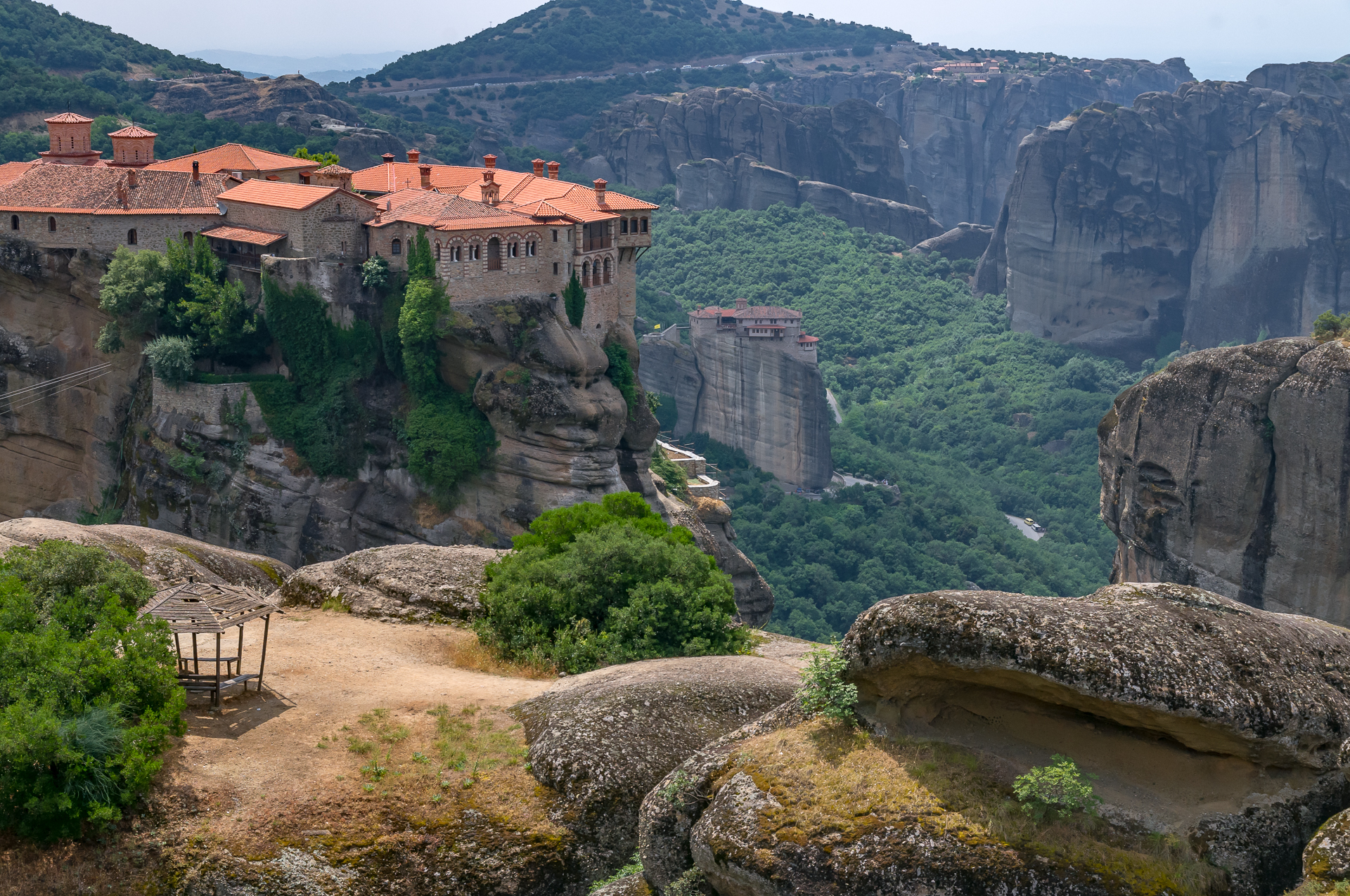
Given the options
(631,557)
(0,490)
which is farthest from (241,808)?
(0,490)

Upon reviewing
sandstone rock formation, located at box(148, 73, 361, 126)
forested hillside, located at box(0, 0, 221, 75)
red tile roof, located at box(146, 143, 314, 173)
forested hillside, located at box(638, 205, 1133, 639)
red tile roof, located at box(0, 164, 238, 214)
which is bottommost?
forested hillside, located at box(638, 205, 1133, 639)

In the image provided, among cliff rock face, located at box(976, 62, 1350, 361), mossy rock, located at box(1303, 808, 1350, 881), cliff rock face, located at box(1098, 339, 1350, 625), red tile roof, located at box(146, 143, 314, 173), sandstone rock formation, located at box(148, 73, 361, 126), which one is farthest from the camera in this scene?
cliff rock face, located at box(976, 62, 1350, 361)

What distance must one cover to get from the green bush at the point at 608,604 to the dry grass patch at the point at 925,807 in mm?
8499

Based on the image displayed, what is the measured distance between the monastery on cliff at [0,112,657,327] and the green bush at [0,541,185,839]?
1445 inches

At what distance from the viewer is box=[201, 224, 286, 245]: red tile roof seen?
2181 inches

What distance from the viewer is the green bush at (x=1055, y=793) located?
14.2 metres

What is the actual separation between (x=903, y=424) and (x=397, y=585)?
4127 inches

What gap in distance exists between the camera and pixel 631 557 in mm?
25906

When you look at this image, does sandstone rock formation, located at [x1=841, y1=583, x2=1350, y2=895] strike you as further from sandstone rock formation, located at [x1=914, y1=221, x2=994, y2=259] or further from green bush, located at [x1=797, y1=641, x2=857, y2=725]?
sandstone rock formation, located at [x1=914, y1=221, x2=994, y2=259]

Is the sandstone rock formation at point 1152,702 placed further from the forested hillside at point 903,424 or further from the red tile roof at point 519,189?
the forested hillside at point 903,424

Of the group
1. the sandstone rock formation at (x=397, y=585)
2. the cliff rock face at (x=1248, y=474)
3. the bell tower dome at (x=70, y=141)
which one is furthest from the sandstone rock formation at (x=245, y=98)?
the sandstone rock formation at (x=397, y=585)

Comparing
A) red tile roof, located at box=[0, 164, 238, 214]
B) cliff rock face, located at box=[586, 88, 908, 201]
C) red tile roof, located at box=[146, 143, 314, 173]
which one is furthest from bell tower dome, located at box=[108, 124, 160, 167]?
cliff rock face, located at box=[586, 88, 908, 201]

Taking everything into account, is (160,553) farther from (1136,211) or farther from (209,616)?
(1136,211)

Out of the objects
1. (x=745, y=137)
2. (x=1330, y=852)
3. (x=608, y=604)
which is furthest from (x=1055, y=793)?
(x=745, y=137)
